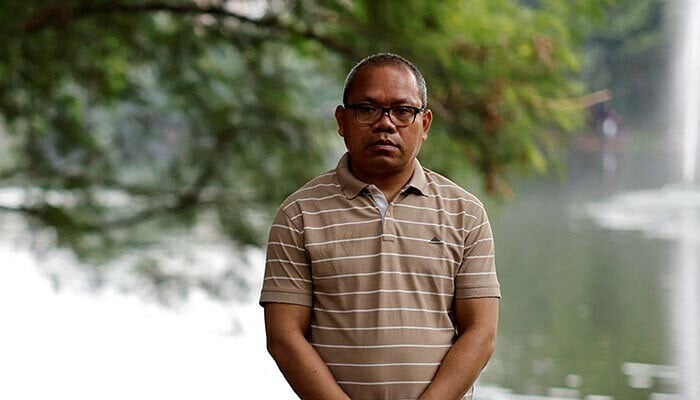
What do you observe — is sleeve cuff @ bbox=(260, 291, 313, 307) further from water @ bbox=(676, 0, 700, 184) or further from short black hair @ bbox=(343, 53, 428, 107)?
water @ bbox=(676, 0, 700, 184)

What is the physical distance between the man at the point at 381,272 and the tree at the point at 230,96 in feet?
11.5

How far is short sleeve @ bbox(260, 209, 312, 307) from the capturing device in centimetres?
188

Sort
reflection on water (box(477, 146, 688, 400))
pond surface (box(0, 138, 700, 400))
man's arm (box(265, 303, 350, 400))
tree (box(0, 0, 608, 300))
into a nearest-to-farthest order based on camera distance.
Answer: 1. man's arm (box(265, 303, 350, 400))
2. tree (box(0, 0, 608, 300))
3. pond surface (box(0, 138, 700, 400))
4. reflection on water (box(477, 146, 688, 400))

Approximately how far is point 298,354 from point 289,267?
126 mm

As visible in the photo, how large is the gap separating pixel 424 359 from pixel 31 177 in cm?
484

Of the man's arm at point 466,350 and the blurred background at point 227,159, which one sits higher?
the blurred background at point 227,159

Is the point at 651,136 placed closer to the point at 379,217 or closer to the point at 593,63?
the point at 593,63

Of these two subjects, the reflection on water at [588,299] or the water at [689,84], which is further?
the water at [689,84]

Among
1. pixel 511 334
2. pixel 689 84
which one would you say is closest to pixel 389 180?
pixel 511 334

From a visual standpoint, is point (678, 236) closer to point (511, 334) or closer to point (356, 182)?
point (511, 334)

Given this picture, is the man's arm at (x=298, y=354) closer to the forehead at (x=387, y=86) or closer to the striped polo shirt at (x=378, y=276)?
the striped polo shirt at (x=378, y=276)

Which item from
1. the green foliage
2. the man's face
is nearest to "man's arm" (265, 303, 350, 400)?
the man's face

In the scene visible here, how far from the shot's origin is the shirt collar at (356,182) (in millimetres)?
1917

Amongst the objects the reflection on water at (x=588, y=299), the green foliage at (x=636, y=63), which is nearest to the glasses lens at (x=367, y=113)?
the reflection on water at (x=588, y=299)
